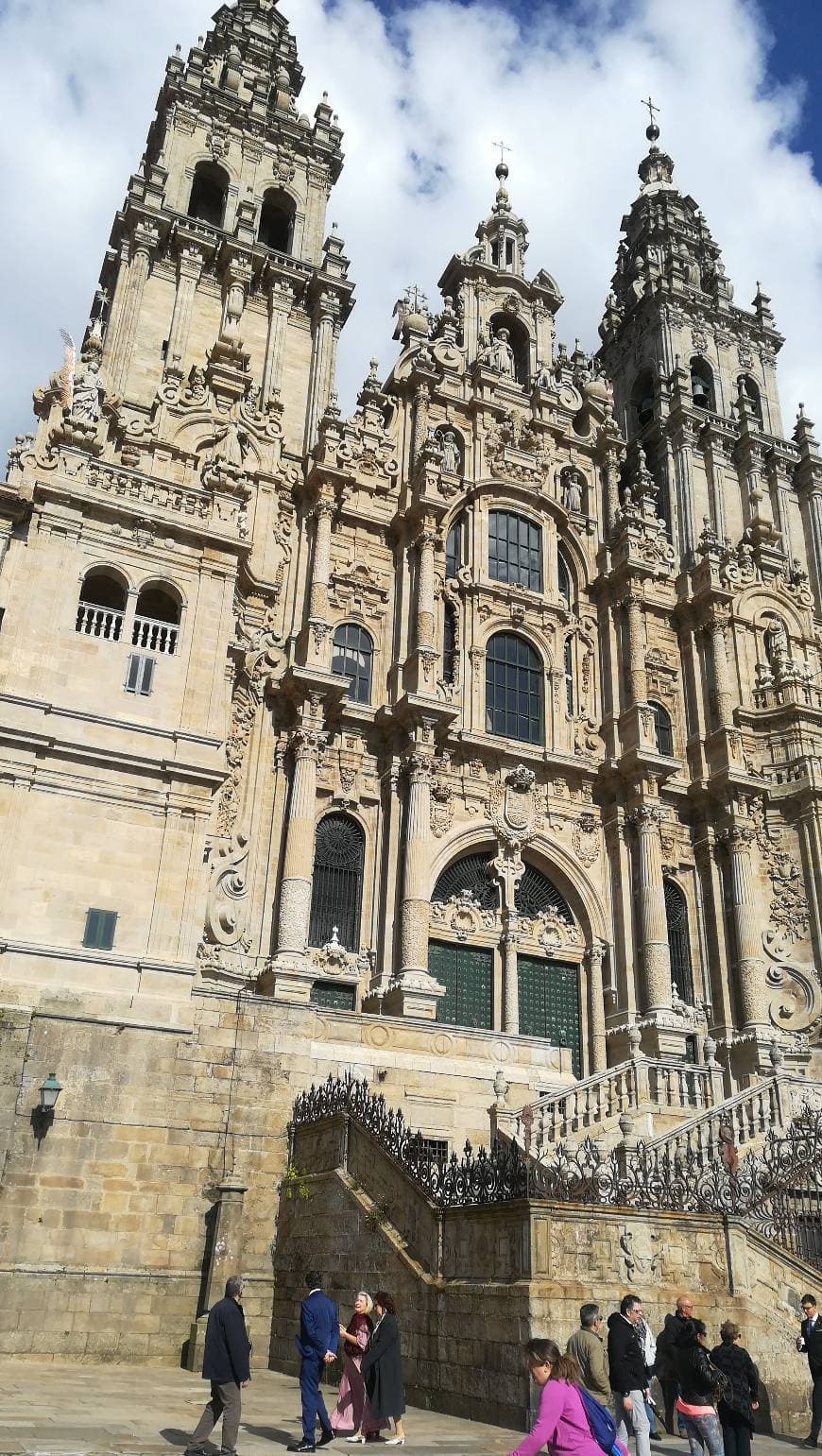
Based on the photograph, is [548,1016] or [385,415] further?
[385,415]

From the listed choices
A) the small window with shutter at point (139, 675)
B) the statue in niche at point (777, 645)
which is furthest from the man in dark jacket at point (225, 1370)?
the statue in niche at point (777, 645)

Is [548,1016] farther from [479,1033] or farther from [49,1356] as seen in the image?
[49,1356]

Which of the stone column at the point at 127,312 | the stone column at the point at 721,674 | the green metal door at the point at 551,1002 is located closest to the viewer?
the green metal door at the point at 551,1002

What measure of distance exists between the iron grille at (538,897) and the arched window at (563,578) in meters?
8.61

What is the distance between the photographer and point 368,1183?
655 inches

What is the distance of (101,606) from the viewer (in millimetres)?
22328

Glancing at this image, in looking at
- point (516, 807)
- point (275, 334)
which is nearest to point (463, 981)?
point (516, 807)

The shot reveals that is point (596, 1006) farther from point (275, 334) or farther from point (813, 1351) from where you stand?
point (275, 334)

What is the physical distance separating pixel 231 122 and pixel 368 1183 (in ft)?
109

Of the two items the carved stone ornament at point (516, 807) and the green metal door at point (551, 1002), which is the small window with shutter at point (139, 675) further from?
the green metal door at point (551, 1002)

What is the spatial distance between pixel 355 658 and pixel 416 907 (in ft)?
23.3

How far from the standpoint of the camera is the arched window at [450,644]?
3147cm

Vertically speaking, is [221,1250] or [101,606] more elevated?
[101,606]

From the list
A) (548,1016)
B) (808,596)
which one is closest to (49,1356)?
(548,1016)
